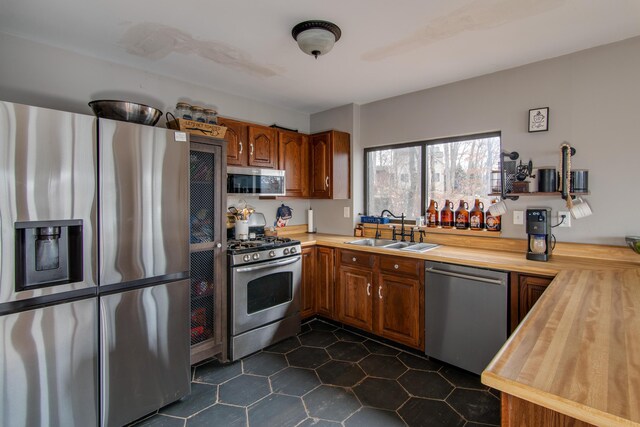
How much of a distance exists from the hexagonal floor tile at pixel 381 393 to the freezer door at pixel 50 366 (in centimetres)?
160

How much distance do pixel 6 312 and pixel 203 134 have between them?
1567 mm

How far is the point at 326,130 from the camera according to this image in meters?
3.94

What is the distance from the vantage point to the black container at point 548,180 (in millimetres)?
2355

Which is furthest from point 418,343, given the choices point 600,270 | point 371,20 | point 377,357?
point 371,20

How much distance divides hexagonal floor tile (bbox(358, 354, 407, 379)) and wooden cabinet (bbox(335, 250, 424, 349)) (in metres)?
0.22

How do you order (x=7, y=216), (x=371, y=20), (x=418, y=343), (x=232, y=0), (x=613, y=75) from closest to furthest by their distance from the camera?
(x=7, y=216) < (x=232, y=0) < (x=371, y=20) < (x=613, y=75) < (x=418, y=343)

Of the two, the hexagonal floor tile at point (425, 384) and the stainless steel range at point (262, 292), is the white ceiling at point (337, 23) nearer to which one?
the stainless steel range at point (262, 292)

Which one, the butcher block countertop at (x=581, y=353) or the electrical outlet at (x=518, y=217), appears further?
the electrical outlet at (x=518, y=217)

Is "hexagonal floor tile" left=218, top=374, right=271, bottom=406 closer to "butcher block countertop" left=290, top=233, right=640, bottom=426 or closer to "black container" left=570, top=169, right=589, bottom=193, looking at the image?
"butcher block countertop" left=290, top=233, right=640, bottom=426

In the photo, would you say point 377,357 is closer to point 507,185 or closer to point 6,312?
point 507,185

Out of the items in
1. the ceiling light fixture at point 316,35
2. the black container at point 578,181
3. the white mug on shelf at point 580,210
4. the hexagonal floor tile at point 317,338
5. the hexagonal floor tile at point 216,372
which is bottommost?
the hexagonal floor tile at point 216,372

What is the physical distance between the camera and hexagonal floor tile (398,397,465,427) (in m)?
1.88

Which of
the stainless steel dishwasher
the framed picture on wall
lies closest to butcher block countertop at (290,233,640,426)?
the stainless steel dishwasher

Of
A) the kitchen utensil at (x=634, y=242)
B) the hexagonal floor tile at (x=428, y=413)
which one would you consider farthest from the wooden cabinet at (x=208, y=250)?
the kitchen utensil at (x=634, y=242)
